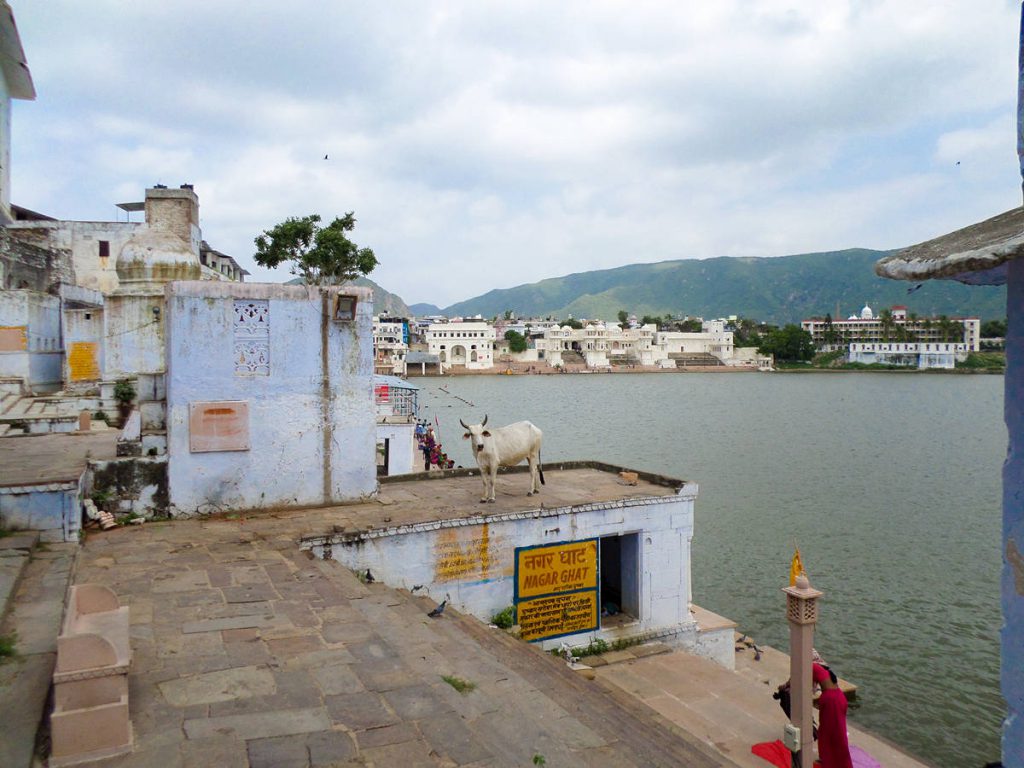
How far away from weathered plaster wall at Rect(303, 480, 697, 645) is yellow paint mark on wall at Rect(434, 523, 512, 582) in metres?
0.01

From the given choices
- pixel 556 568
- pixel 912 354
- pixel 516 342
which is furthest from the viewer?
pixel 516 342

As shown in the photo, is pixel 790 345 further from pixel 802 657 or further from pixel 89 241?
pixel 802 657

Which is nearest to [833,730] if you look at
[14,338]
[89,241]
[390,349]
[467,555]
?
[467,555]

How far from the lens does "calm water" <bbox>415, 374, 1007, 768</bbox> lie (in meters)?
12.7

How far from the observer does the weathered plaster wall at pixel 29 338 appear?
19.3 m

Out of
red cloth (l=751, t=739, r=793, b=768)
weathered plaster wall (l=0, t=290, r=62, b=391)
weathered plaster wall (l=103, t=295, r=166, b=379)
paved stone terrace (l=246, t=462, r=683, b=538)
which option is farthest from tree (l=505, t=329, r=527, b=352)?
red cloth (l=751, t=739, r=793, b=768)

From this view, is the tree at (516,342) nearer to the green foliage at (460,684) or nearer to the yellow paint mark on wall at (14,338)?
the yellow paint mark on wall at (14,338)

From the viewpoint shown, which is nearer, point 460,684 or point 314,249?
point 460,684

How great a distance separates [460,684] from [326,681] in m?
0.93

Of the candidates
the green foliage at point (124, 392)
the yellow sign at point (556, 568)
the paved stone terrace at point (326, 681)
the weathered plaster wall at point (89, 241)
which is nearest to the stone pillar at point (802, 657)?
the paved stone terrace at point (326, 681)

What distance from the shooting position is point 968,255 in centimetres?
218

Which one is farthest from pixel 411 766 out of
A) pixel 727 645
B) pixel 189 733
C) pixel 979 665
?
pixel 979 665

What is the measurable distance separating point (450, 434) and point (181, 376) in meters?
33.0

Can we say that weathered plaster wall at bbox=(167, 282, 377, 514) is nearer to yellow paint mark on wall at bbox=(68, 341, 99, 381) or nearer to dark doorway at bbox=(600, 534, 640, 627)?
dark doorway at bbox=(600, 534, 640, 627)
